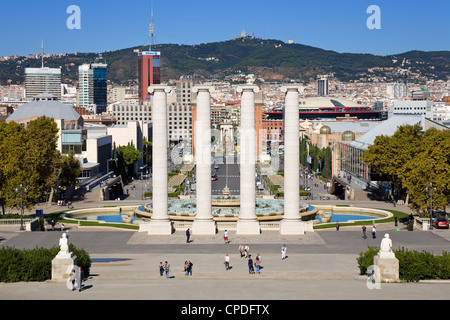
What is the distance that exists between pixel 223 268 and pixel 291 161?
15444 mm

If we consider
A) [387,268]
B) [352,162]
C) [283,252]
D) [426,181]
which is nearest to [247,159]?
[283,252]

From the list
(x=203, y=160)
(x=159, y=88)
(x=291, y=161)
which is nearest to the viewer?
(x=203, y=160)

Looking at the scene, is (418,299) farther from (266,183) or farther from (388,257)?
(266,183)

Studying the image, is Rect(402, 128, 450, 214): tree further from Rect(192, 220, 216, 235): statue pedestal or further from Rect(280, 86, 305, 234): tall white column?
Rect(192, 220, 216, 235): statue pedestal

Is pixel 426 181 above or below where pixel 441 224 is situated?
above

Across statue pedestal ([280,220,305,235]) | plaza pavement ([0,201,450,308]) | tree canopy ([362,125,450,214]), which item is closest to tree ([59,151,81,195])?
plaza pavement ([0,201,450,308])

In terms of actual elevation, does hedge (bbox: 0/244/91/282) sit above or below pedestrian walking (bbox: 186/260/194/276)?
above

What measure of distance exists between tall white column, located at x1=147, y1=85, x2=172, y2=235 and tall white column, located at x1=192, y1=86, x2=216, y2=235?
2.63 meters

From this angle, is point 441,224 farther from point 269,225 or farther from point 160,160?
point 160,160

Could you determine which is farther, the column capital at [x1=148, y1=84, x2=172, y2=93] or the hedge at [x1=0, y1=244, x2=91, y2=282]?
the column capital at [x1=148, y1=84, x2=172, y2=93]

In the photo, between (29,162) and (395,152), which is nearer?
(29,162)

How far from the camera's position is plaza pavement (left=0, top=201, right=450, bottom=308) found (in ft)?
116

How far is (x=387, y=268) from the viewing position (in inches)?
1521

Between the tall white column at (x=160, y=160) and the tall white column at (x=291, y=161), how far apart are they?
391 inches
